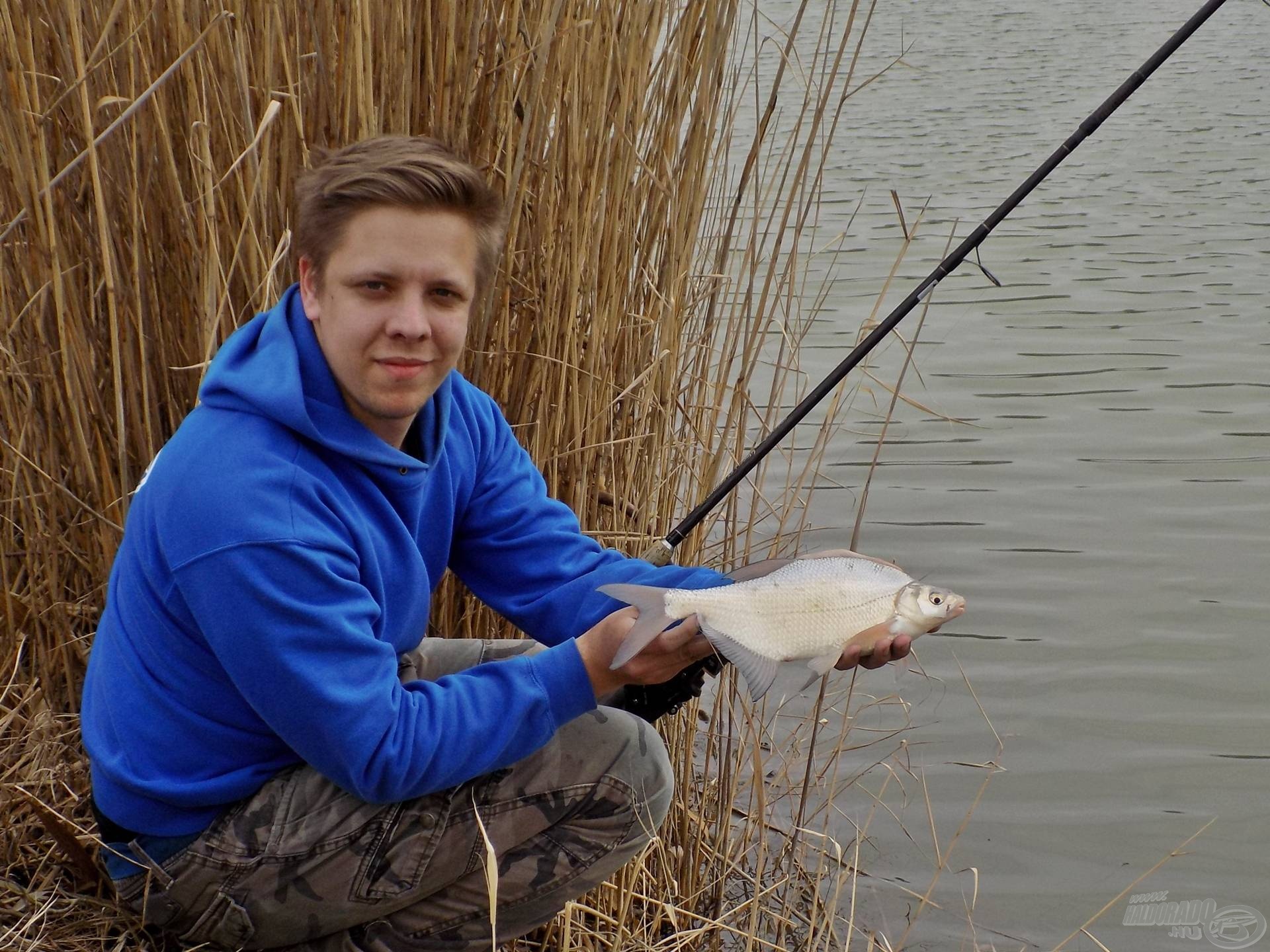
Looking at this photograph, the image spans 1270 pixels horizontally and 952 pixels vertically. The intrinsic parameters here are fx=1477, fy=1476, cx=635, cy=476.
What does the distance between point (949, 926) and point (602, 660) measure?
148cm

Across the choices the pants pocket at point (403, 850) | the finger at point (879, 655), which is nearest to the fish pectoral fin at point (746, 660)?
the finger at point (879, 655)

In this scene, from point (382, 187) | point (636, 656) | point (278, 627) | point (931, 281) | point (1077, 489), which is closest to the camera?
point (278, 627)

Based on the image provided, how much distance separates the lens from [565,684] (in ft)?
6.38

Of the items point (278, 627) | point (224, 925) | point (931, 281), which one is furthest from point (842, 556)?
point (224, 925)

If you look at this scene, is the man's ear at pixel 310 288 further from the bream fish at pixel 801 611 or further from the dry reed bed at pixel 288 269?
the bream fish at pixel 801 611

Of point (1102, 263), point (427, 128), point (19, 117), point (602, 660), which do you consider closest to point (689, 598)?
point (602, 660)

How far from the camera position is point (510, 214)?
233cm

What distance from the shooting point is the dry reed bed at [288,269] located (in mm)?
2178

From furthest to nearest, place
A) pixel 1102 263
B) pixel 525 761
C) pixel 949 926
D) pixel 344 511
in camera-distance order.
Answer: pixel 1102 263 < pixel 949 926 < pixel 525 761 < pixel 344 511

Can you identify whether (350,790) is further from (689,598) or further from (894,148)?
(894,148)

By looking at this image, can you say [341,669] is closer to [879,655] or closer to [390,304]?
[390,304]

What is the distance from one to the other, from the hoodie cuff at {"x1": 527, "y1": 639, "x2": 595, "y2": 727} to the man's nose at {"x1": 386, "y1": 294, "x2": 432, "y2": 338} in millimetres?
458

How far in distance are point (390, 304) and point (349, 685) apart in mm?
480

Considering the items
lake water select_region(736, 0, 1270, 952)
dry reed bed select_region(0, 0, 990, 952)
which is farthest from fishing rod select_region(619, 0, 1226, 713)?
lake water select_region(736, 0, 1270, 952)
